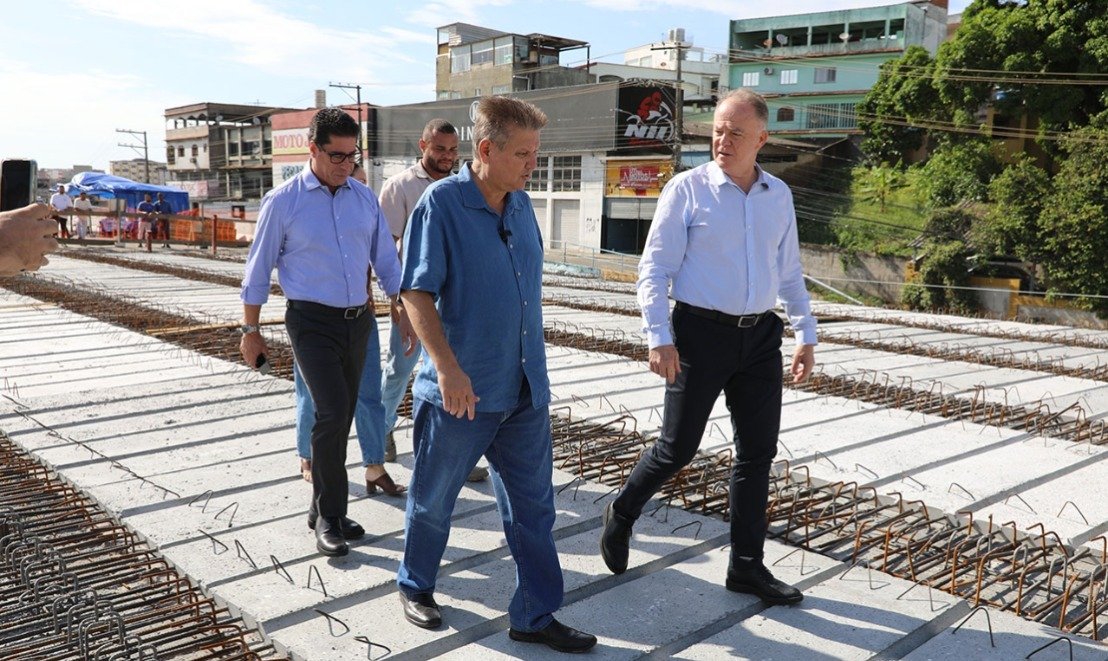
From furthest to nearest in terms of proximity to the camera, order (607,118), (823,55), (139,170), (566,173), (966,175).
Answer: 1. (139,170)
2. (823,55)
3. (566,173)
4. (607,118)
5. (966,175)

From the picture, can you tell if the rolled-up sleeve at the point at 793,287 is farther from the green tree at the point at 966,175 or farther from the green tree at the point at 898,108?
the green tree at the point at 898,108

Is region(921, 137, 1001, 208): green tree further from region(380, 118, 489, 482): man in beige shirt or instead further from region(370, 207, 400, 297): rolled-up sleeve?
region(370, 207, 400, 297): rolled-up sleeve

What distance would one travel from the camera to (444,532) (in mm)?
2770

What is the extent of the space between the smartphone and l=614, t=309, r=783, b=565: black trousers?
6.75 feet

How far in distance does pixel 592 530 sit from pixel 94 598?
1.86 meters

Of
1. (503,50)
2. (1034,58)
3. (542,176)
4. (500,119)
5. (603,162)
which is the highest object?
(503,50)

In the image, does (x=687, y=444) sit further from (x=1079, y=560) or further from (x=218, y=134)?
(x=218, y=134)

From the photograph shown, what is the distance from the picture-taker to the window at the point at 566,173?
3308 centimetres

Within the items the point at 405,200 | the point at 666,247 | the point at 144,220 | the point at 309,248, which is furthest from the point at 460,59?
the point at 666,247

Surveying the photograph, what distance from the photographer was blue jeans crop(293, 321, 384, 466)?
3.85 m

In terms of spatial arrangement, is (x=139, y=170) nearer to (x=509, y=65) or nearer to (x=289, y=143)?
(x=289, y=143)

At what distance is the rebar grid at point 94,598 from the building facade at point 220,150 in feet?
175

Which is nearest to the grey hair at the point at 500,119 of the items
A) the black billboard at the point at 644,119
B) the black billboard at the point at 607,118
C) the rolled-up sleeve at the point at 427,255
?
the rolled-up sleeve at the point at 427,255

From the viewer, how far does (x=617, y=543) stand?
318 cm
